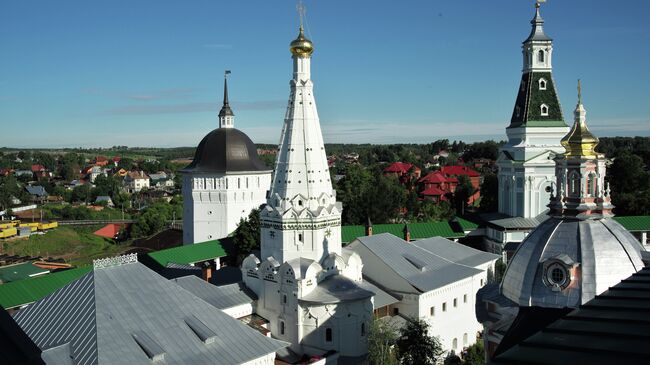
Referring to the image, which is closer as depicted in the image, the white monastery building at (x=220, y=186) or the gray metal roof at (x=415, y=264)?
the gray metal roof at (x=415, y=264)

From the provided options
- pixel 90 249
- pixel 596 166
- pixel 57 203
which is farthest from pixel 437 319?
pixel 57 203

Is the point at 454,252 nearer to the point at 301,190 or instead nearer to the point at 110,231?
the point at 301,190

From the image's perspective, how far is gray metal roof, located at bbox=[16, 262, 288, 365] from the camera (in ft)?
43.7

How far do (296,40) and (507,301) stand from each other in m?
10.6

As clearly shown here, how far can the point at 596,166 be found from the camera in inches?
587

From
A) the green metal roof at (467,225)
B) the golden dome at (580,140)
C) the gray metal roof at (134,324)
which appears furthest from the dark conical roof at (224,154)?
the golden dome at (580,140)

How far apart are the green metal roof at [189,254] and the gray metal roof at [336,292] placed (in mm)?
11769

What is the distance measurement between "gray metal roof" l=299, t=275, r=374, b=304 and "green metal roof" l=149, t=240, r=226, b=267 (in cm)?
1177

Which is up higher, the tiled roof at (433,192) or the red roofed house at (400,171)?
the red roofed house at (400,171)

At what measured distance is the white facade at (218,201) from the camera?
35.6 meters

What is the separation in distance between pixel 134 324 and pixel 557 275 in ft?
31.5

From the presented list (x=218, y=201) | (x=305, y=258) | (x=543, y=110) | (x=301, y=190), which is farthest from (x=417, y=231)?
(x=305, y=258)

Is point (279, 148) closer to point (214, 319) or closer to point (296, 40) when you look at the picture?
point (296, 40)

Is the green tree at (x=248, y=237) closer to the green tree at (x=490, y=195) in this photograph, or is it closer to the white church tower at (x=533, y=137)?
the white church tower at (x=533, y=137)
